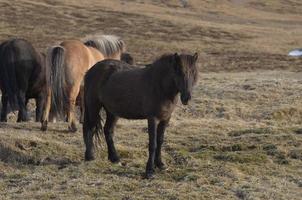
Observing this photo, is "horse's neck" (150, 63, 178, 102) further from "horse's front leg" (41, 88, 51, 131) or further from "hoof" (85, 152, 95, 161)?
"horse's front leg" (41, 88, 51, 131)

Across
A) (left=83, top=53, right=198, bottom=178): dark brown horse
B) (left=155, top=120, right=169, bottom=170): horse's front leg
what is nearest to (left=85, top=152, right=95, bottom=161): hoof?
(left=83, top=53, right=198, bottom=178): dark brown horse

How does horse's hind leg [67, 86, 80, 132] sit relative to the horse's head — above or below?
below

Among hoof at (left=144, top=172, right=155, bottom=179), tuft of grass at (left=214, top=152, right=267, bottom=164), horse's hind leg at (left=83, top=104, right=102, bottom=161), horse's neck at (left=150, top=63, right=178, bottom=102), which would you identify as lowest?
tuft of grass at (left=214, top=152, right=267, bottom=164)

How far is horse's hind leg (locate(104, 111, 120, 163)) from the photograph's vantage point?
928cm

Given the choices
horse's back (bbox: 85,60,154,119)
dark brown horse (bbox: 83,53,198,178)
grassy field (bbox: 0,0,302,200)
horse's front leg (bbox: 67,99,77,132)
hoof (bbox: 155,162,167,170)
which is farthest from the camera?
horse's front leg (bbox: 67,99,77,132)

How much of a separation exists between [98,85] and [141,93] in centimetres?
91

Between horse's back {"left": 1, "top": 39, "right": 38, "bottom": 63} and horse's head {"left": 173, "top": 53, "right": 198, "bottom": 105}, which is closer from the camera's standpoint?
horse's head {"left": 173, "top": 53, "right": 198, "bottom": 105}

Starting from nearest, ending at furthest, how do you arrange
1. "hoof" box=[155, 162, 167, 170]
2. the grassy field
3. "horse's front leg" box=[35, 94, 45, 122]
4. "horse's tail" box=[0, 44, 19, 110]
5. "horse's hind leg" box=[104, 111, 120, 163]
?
the grassy field < "hoof" box=[155, 162, 167, 170] < "horse's hind leg" box=[104, 111, 120, 163] < "horse's tail" box=[0, 44, 19, 110] < "horse's front leg" box=[35, 94, 45, 122]

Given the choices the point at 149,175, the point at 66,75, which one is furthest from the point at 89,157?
the point at 66,75

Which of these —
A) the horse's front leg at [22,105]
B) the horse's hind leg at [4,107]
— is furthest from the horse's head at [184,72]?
the horse's hind leg at [4,107]

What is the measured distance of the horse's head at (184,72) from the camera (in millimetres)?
7996

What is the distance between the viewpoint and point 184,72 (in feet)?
26.4

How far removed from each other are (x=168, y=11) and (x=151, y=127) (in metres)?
53.1

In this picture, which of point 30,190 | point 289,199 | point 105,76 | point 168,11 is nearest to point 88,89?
point 105,76
